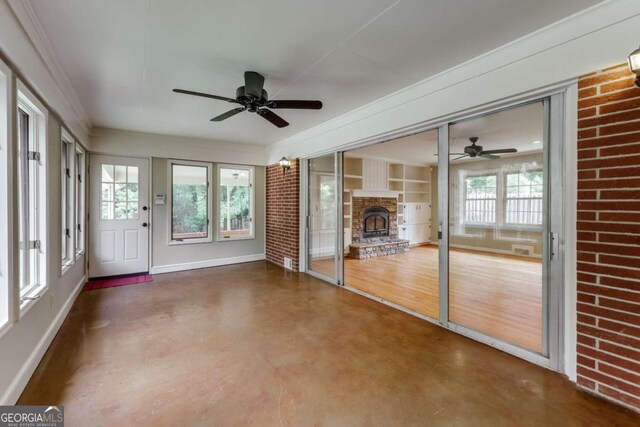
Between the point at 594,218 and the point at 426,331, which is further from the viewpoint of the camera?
the point at 426,331

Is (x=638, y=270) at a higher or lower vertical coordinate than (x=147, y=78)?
lower

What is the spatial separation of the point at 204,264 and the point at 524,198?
545cm

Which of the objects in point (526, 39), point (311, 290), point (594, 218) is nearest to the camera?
point (594, 218)

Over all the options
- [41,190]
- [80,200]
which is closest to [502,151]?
[41,190]

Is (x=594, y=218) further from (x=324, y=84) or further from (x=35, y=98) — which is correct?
(x=35, y=98)

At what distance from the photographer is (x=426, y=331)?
9.44 ft

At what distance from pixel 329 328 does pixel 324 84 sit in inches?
103

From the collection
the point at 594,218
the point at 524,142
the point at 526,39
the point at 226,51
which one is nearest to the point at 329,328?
the point at 594,218

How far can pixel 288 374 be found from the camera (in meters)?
2.16

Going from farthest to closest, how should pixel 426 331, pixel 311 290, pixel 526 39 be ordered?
pixel 311 290 → pixel 426 331 → pixel 526 39

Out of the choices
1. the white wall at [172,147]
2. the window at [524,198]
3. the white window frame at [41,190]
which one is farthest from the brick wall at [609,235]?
the white wall at [172,147]

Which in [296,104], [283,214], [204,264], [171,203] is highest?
[296,104]

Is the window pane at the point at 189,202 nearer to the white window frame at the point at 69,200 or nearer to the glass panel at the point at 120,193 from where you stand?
the glass panel at the point at 120,193

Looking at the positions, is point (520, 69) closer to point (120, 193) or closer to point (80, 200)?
point (80, 200)
